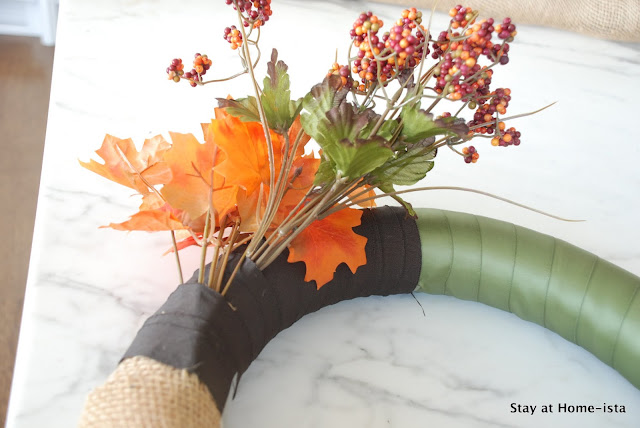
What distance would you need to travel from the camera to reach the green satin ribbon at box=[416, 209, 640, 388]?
61cm

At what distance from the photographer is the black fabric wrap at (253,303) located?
493mm

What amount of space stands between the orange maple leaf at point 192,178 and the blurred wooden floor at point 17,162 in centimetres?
68

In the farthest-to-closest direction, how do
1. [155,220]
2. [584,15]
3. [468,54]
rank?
[584,15]
[155,220]
[468,54]

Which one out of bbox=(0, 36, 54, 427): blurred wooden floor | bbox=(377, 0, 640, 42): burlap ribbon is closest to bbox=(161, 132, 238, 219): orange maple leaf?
bbox=(0, 36, 54, 427): blurred wooden floor

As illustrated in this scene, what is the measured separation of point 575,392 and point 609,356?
0.05 metres

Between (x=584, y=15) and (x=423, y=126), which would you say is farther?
(x=584, y=15)

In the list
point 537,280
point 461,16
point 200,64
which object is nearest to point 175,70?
point 200,64

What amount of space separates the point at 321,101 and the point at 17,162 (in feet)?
3.71

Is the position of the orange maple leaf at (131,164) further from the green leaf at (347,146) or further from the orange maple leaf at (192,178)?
the green leaf at (347,146)

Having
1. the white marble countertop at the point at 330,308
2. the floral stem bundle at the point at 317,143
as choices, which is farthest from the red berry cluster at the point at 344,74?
the white marble countertop at the point at 330,308

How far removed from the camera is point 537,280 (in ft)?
2.09

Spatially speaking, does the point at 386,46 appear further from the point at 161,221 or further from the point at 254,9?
the point at 161,221

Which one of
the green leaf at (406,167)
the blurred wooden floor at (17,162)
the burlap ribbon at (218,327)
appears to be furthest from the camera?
the blurred wooden floor at (17,162)

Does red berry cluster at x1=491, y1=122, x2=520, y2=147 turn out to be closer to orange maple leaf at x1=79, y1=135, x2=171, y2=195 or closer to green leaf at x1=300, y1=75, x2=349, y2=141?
green leaf at x1=300, y1=75, x2=349, y2=141
